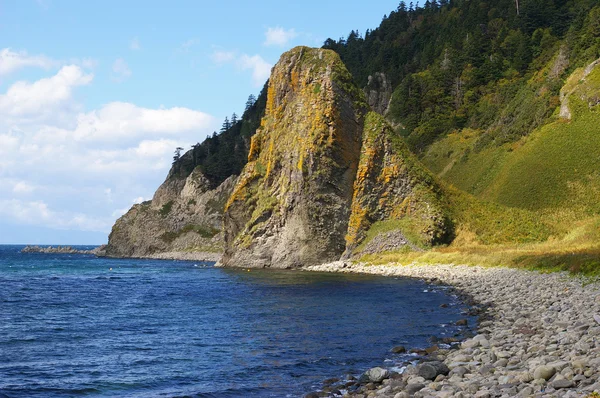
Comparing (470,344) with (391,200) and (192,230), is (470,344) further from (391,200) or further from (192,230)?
(192,230)

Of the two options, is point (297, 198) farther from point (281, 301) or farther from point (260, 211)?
point (281, 301)

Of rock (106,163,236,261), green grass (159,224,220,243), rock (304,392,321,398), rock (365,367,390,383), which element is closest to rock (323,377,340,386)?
rock (365,367,390,383)

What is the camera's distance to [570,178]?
258ft

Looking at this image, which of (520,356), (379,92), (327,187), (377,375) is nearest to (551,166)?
(327,187)

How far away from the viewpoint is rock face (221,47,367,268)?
70.8 m

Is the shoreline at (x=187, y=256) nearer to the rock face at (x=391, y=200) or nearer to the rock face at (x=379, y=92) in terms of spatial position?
the rock face at (x=391, y=200)

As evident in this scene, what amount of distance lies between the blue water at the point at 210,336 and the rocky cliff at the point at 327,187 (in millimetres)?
22204

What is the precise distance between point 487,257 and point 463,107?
7400cm

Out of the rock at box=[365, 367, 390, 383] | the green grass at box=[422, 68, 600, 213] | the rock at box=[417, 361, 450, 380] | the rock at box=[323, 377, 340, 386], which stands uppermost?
the green grass at box=[422, 68, 600, 213]

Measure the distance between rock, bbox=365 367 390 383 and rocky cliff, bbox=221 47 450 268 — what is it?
155 feet

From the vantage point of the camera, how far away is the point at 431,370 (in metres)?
16.1

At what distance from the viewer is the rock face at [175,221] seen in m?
131

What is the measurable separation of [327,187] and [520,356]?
55984mm

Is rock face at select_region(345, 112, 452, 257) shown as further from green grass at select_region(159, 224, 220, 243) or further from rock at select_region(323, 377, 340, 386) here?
green grass at select_region(159, 224, 220, 243)
